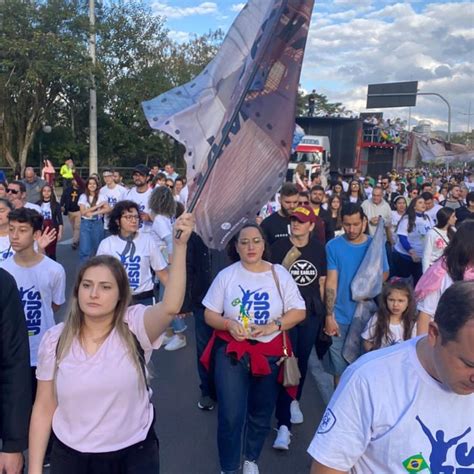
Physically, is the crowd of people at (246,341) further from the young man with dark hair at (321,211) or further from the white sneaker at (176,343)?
the young man with dark hair at (321,211)

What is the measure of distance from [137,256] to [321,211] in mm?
3199

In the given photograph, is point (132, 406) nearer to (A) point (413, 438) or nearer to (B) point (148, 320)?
(B) point (148, 320)

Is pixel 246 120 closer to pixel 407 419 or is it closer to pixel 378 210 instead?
pixel 407 419

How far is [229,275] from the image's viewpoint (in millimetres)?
3574

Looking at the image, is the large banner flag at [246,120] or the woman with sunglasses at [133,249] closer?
the large banner flag at [246,120]

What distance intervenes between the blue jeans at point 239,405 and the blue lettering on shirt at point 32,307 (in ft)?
4.00

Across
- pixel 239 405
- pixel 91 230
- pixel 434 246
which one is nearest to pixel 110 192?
pixel 91 230

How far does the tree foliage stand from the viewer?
955 inches

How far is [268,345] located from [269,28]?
6.42 ft

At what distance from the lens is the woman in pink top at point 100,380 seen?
2318 mm

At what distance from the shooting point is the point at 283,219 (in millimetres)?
5078

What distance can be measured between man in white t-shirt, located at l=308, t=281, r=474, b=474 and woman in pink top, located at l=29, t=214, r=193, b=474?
40.6 inches

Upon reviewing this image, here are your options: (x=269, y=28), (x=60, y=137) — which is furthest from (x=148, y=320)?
(x=60, y=137)

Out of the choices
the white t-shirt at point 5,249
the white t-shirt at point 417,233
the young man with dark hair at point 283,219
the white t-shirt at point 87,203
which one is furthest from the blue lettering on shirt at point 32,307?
the white t-shirt at point 87,203
